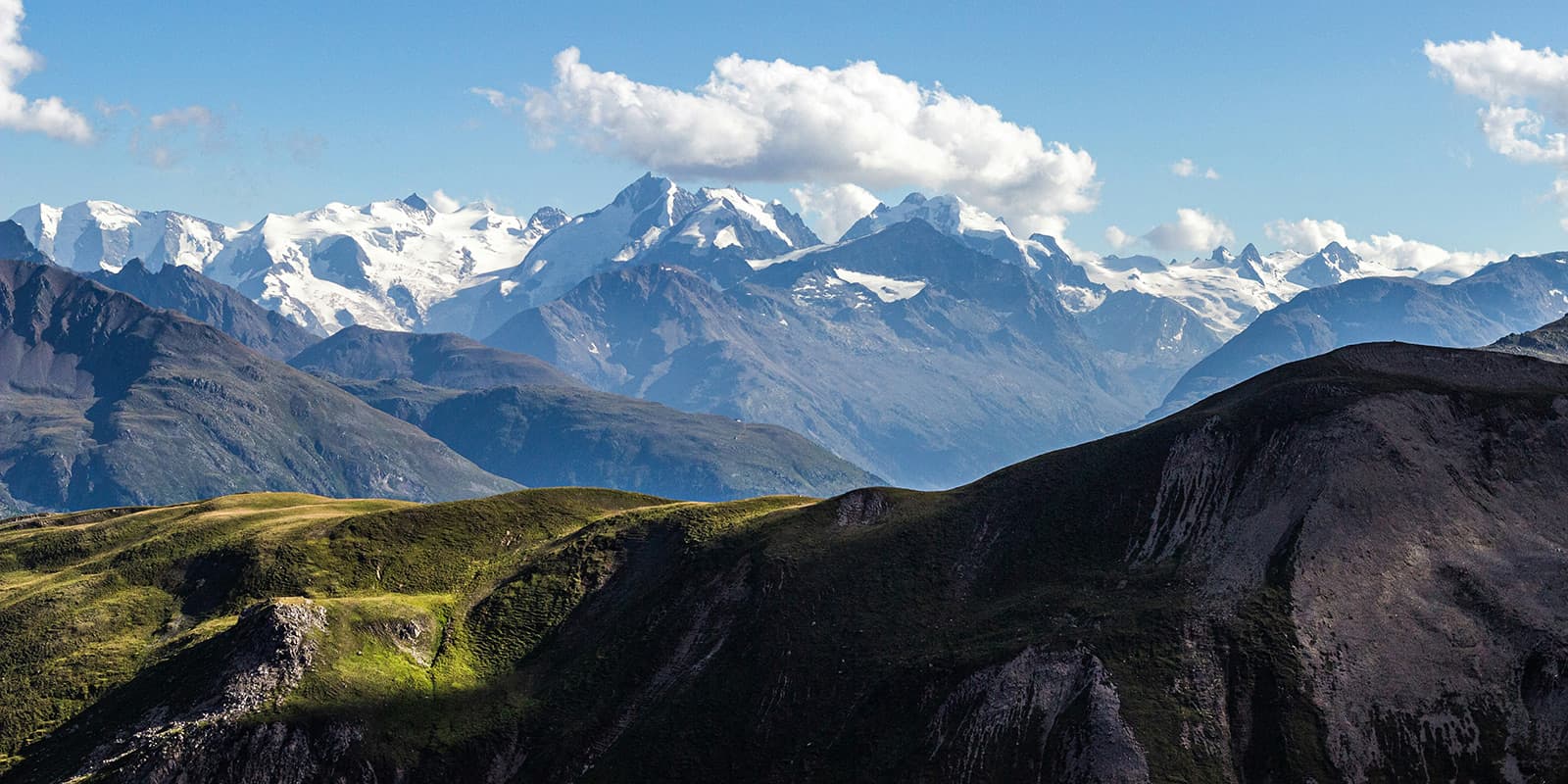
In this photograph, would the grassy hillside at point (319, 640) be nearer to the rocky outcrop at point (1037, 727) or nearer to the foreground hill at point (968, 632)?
the foreground hill at point (968, 632)

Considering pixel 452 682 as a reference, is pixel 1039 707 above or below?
above

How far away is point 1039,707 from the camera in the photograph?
142000 mm

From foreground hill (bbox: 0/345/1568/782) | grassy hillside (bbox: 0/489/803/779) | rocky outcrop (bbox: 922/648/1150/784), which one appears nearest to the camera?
rocky outcrop (bbox: 922/648/1150/784)

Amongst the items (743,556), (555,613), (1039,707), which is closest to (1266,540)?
(1039,707)

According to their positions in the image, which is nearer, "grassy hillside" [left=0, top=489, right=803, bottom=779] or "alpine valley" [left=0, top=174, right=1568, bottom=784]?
"alpine valley" [left=0, top=174, right=1568, bottom=784]

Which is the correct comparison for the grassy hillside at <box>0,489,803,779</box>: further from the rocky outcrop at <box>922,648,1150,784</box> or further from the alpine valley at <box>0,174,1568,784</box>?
the rocky outcrop at <box>922,648,1150,784</box>

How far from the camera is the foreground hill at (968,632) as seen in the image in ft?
456

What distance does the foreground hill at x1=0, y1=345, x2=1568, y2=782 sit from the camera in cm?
13900

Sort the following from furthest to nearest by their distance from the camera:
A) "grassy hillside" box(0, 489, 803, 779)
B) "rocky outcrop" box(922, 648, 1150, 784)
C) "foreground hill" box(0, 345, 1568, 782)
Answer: "grassy hillside" box(0, 489, 803, 779)
"foreground hill" box(0, 345, 1568, 782)
"rocky outcrop" box(922, 648, 1150, 784)

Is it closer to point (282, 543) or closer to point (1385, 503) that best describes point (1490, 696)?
point (1385, 503)

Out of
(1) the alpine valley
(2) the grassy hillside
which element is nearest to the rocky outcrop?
(1) the alpine valley

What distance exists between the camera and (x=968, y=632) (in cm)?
15750

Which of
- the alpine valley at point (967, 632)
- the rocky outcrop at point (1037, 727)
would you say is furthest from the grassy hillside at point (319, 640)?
the rocky outcrop at point (1037, 727)

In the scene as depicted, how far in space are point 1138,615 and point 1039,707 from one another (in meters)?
17.1
